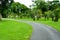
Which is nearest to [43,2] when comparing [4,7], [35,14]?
[35,14]

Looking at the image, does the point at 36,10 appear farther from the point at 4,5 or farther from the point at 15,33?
the point at 15,33

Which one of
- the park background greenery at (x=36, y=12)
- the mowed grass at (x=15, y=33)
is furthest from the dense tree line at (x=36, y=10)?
the mowed grass at (x=15, y=33)

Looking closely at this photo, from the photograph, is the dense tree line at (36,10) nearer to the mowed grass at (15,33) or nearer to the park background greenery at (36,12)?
the park background greenery at (36,12)

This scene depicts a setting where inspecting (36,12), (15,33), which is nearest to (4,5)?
(36,12)

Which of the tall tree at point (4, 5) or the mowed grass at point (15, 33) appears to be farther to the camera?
the tall tree at point (4, 5)

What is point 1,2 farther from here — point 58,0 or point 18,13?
point 18,13

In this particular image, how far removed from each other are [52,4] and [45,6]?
3.68 meters

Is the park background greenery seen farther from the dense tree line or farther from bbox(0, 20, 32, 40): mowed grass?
bbox(0, 20, 32, 40): mowed grass

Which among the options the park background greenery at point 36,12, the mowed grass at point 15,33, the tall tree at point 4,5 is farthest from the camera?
the tall tree at point 4,5

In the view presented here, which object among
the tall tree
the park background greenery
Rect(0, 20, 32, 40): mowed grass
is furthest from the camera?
the tall tree

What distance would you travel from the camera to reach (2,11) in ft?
206

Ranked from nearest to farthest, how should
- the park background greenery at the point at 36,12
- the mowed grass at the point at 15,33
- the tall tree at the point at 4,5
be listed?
the mowed grass at the point at 15,33 < the park background greenery at the point at 36,12 < the tall tree at the point at 4,5

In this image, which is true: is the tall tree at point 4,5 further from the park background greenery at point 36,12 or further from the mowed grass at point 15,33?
the mowed grass at point 15,33

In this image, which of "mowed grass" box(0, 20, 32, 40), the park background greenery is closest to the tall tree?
the park background greenery
